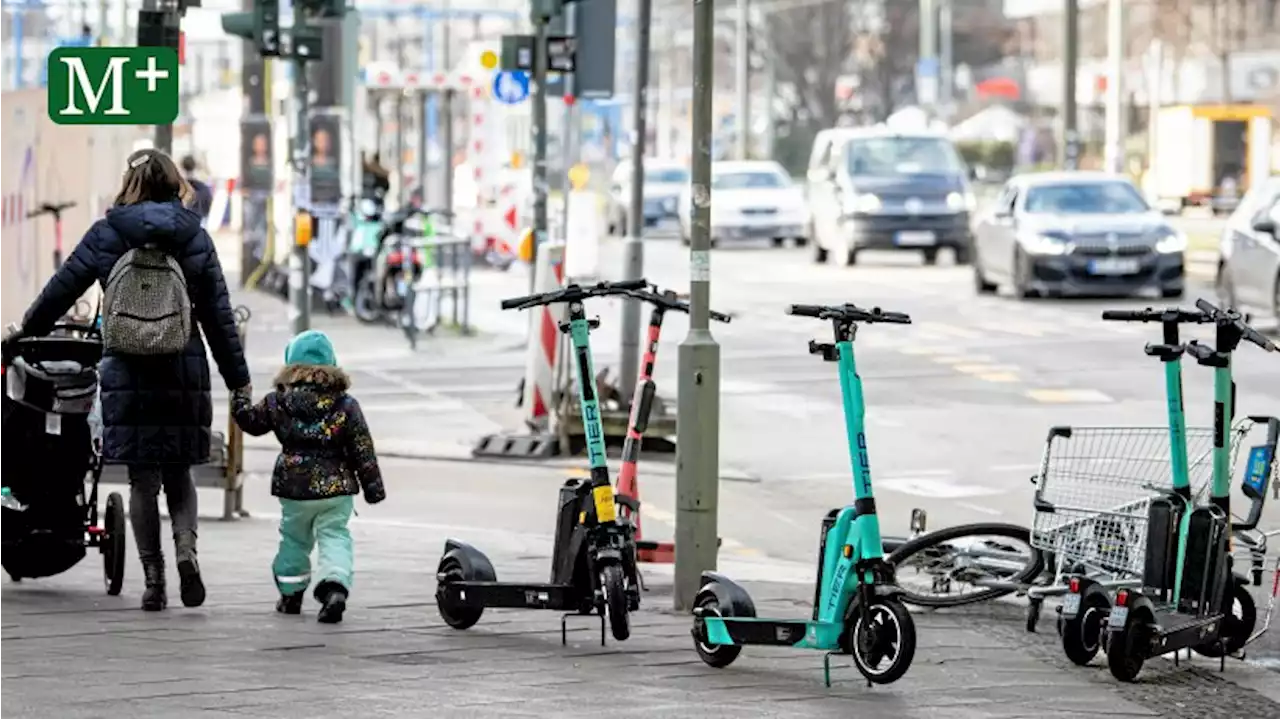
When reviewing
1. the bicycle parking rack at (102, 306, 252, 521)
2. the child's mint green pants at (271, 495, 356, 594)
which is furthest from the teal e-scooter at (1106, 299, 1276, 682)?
the bicycle parking rack at (102, 306, 252, 521)

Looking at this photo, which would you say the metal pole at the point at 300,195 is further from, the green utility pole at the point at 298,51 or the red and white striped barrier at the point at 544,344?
the red and white striped barrier at the point at 544,344

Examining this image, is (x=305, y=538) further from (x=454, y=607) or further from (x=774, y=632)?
(x=774, y=632)

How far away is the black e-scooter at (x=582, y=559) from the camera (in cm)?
970

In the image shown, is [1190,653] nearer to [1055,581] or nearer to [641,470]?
[1055,581]

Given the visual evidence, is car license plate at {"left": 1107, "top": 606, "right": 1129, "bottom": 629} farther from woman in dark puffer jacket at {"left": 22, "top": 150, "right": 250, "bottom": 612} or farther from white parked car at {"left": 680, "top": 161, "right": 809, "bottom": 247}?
white parked car at {"left": 680, "top": 161, "right": 809, "bottom": 247}

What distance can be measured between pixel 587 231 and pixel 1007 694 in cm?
1167

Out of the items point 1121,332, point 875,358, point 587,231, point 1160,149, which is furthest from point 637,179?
point 1160,149

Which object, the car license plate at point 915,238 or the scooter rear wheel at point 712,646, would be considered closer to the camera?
the scooter rear wheel at point 712,646

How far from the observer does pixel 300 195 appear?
20.3 metres

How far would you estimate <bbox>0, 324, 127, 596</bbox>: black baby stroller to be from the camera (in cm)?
1085

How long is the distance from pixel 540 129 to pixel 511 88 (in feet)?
18.1

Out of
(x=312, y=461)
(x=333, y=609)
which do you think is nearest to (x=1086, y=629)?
(x=333, y=609)

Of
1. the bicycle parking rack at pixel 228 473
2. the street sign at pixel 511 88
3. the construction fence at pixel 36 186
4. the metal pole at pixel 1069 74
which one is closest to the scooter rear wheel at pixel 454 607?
the bicycle parking rack at pixel 228 473

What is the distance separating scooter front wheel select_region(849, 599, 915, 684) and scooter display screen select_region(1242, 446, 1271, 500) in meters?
1.59
